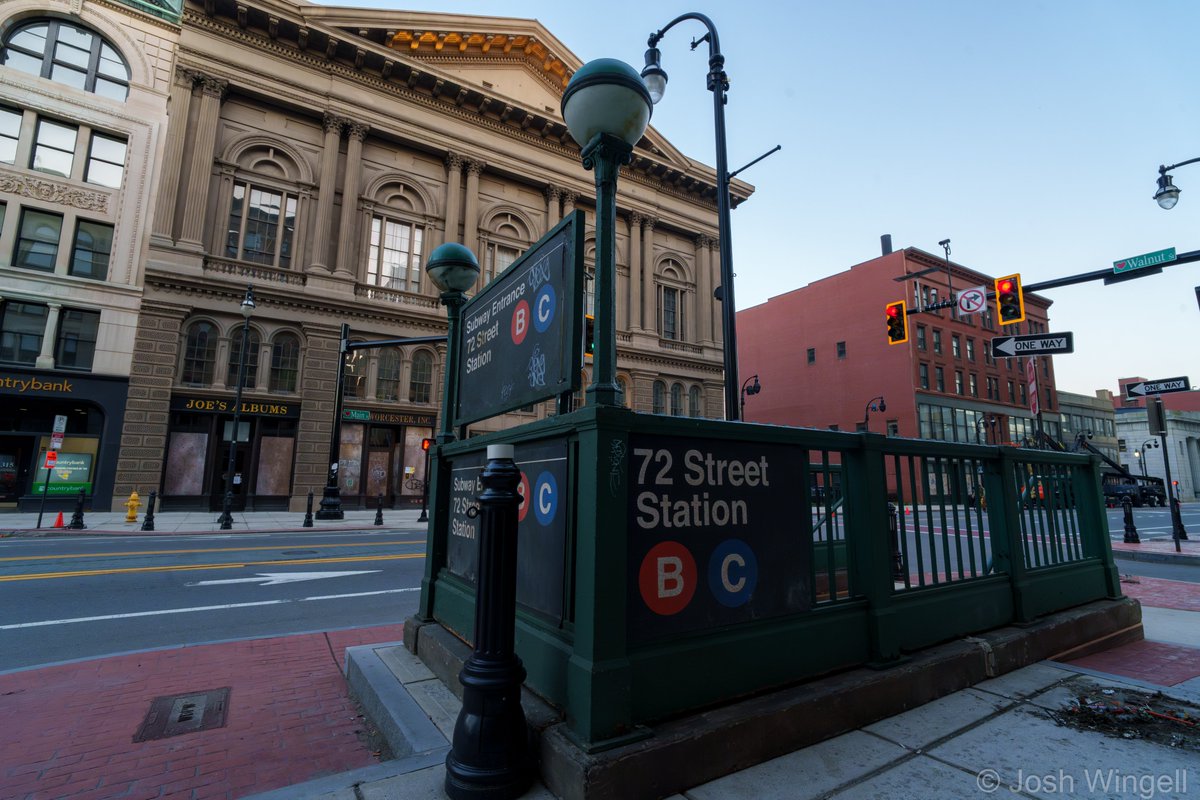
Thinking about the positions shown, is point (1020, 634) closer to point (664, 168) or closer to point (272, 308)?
point (272, 308)

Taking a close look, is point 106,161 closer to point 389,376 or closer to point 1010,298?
point 389,376

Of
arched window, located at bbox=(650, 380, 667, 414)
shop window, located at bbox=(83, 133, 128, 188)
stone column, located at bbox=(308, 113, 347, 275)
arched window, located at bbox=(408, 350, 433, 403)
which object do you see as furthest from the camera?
arched window, located at bbox=(650, 380, 667, 414)

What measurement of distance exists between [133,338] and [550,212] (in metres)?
20.4

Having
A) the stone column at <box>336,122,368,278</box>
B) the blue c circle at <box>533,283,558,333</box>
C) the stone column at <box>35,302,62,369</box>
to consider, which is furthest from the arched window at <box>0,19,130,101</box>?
the blue c circle at <box>533,283,558,333</box>

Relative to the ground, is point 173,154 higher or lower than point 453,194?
lower

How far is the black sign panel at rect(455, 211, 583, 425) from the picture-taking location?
10.5 ft

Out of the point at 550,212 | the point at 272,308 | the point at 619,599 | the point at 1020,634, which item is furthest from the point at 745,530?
the point at 550,212

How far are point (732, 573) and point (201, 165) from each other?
27.9m

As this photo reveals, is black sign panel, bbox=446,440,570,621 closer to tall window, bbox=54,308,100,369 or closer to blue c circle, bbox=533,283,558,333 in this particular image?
blue c circle, bbox=533,283,558,333

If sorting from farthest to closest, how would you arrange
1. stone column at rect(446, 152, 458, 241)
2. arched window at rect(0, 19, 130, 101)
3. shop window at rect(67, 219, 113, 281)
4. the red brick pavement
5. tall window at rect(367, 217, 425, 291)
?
stone column at rect(446, 152, 458, 241), tall window at rect(367, 217, 425, 291), arched window at rect(0, 19, 130, 101), shop window at rect(67, 219, 113, 281), the red brick pavement

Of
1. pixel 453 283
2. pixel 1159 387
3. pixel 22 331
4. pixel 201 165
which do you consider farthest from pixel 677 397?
pixel 453 283

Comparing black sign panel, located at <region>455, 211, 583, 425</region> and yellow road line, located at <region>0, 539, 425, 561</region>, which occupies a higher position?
black sign panel, located at <region>455, 211, 583, 425</region>

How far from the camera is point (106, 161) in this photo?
72.6 ft

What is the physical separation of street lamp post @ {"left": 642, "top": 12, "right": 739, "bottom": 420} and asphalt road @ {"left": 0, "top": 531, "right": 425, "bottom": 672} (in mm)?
5174
